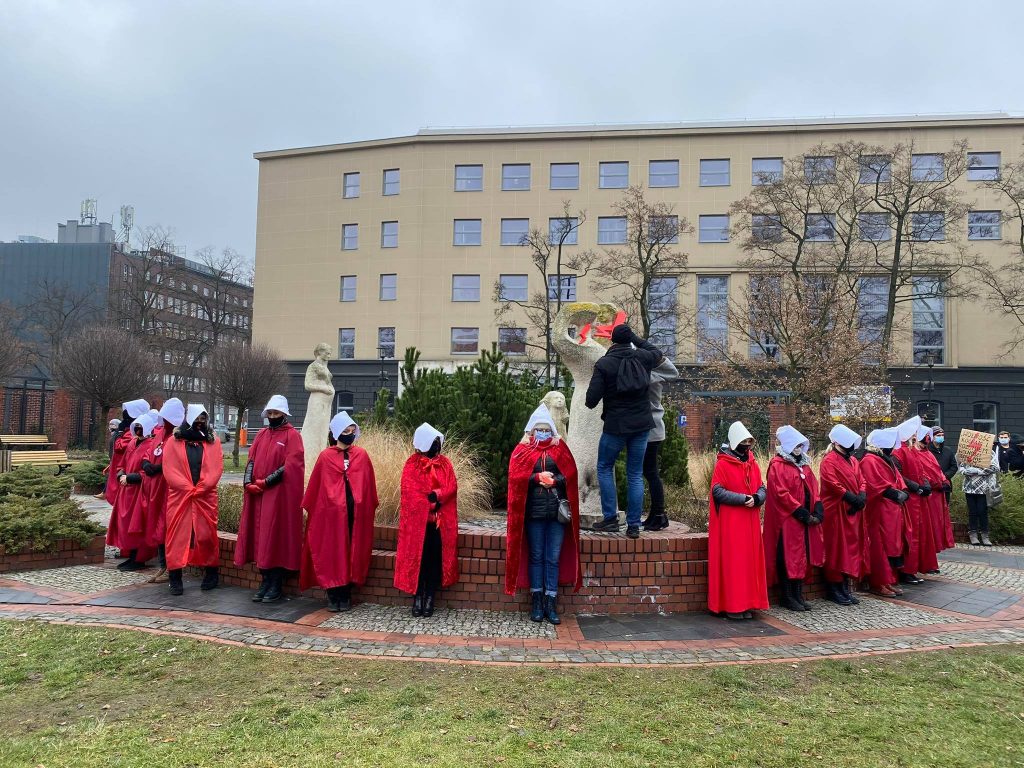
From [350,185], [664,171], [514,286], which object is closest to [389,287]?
[350,185]

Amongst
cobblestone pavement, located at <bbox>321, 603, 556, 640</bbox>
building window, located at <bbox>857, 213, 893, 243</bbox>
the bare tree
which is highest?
building window, located at <bbox>857, 213, 893, 243</bbox>

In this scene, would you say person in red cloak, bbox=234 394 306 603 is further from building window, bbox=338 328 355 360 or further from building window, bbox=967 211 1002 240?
building window, bbox=967 211 1002 240

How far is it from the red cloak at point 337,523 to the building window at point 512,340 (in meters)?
30.7

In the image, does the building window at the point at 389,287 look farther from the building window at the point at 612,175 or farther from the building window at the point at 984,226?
the building window at the point at 984,226

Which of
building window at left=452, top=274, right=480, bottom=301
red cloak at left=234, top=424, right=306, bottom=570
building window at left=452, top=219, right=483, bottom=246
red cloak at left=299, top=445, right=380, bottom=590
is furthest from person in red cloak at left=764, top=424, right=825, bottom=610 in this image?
building window at left=452, top=219, right=483, bottom=246

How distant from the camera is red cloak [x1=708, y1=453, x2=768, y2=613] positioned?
20.0 feet

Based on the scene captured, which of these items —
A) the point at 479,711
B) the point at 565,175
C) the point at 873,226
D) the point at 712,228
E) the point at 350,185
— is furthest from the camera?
the point at 350,185

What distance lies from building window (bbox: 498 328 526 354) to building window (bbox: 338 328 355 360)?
9.63 m

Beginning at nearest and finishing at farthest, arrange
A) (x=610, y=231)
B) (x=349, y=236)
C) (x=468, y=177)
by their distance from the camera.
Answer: (x=610, y=231)
(x=468, y=177)
(x=349, y=236)

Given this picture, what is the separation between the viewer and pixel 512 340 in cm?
3750

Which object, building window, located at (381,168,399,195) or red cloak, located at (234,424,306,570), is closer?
red cloak, located at (234,424,306,570)

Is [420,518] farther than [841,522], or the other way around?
[841,522]

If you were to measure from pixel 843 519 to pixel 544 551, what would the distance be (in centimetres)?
336

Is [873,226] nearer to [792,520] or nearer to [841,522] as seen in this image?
[841,522]
